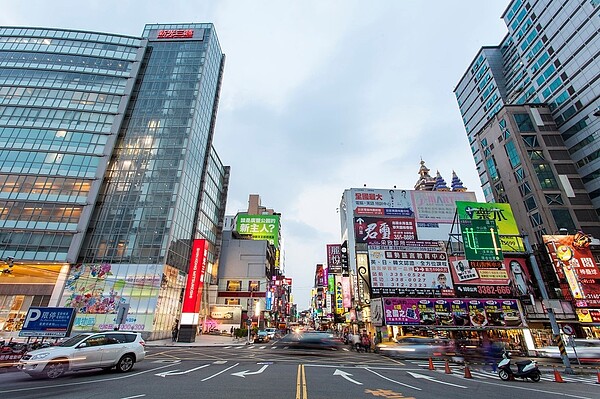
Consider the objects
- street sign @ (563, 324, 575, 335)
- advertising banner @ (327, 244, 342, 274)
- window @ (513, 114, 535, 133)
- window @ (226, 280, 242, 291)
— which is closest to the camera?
street sign @ (563, 324, 575, 335)

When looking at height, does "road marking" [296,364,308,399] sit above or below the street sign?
below

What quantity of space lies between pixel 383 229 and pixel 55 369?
52595 millimetres

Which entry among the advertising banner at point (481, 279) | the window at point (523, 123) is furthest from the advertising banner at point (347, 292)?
the window at point (523, 123)

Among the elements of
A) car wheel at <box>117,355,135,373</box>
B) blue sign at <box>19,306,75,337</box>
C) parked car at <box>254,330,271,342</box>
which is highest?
blue sign at <box>19,306,75,337</box>

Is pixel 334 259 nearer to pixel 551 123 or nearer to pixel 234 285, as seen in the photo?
pixel 234 285

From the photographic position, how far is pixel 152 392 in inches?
332

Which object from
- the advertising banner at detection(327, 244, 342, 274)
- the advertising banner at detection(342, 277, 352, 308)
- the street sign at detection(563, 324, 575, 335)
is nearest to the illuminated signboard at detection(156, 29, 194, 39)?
the advertising banner at detection(327, 244, 342, 274)

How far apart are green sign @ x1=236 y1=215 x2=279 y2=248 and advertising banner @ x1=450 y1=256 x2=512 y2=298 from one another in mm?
53515

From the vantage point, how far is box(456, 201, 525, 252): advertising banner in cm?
3862

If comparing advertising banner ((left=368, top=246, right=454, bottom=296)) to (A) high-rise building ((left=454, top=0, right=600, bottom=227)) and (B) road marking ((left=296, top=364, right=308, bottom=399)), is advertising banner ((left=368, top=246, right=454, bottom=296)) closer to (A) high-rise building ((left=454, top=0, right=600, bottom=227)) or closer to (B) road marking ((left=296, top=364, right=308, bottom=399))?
(B) road marking ((left=296, top=364, right=308, bottom=399))

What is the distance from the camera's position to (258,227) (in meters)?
81.7

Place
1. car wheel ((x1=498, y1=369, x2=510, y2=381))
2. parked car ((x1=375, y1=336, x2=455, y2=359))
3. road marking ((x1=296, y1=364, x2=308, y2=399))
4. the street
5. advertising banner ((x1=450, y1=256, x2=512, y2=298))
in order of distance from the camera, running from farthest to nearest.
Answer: advertising banner ((x1=450, y1=256, x2=512, y2=298))
parked car ((x1=375, y1=336, x2=455, y2=359))
car wheel ((x1=498, y1=369, x2=510, y2=381))
road marking ((x1=296, y1=364, x2=308, y2=399))
the street

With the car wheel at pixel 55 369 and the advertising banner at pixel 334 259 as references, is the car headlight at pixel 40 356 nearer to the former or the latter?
the car wheel at pixel 55 369

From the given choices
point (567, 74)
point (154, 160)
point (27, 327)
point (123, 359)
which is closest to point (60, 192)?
point (154, 160)
